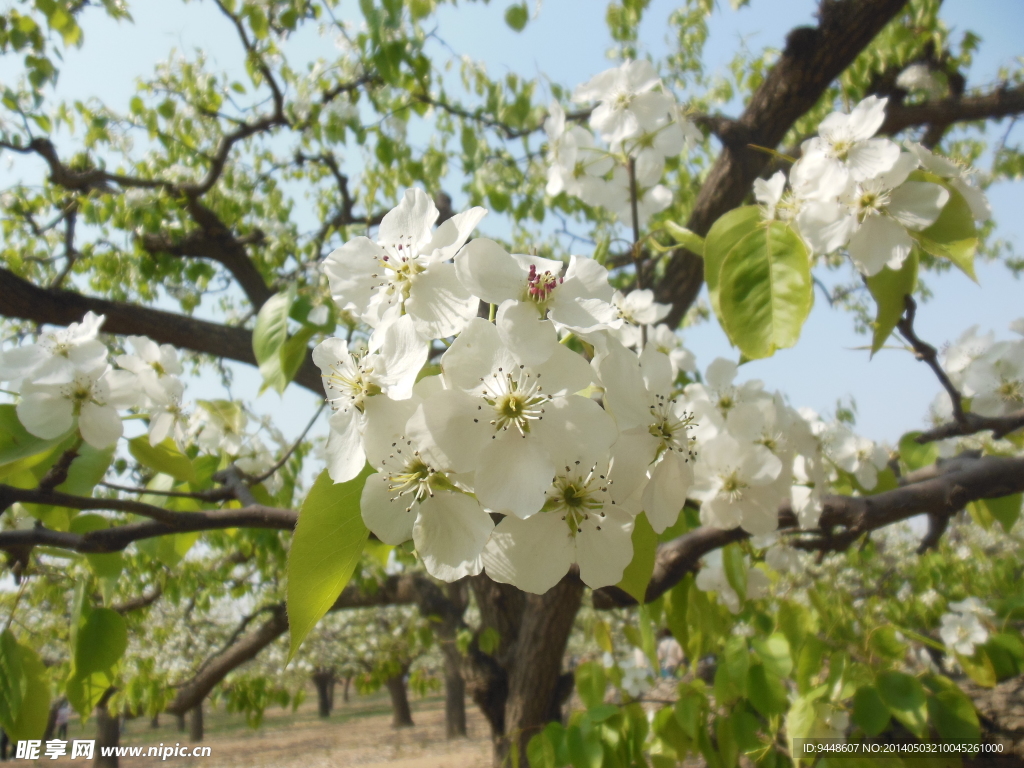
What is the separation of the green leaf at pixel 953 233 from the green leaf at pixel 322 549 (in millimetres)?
892

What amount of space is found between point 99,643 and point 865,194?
1436 mm

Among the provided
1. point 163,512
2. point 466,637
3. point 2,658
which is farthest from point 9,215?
point 163,512

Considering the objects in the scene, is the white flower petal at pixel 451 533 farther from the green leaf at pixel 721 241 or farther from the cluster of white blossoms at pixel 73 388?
the cluster of white blossoms at pixel 73 388

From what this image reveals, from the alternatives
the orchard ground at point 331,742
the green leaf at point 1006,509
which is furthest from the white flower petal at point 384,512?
the orchard ground at point 331,742

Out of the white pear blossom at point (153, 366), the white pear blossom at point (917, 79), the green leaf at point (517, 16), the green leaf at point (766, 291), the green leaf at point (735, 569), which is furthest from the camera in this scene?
the white pear blossom at point (917, 79)

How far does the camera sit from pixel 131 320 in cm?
275

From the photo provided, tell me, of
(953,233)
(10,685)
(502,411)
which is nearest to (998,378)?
(953,233)

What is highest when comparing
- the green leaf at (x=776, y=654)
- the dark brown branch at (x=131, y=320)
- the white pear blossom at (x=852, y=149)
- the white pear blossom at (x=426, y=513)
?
the dark brown branch at (x=131, y=320)

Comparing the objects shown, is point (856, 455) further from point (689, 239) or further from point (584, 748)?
point (584, 748)

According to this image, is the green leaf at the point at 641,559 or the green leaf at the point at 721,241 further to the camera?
the green leaf at the point at 721,241

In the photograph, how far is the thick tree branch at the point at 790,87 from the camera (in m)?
2.40

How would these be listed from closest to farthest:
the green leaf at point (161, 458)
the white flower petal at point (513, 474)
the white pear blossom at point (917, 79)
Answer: the white flower petal at point (513, 474), the green leaf at point (161, 458), the white pear blossom at point (917, 79)

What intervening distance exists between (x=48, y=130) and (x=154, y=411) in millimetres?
3400

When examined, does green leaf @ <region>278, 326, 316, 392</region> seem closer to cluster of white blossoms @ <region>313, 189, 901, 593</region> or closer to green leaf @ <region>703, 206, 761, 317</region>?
cluster of white blossoms @ <region>313, 189, 901, 593</region>
